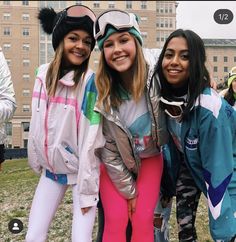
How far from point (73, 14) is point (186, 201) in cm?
153

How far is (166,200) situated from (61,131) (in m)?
0.95

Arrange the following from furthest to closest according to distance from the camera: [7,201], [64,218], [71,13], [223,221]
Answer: [7,201] < [64,218] < [71,13] < [223,221]

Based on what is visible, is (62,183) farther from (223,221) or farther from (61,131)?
(223,221)

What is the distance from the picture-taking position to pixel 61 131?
3.00 m

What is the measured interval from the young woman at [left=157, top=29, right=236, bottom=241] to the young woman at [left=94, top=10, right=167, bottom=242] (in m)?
0.13

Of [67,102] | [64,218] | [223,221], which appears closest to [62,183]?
[67,102]

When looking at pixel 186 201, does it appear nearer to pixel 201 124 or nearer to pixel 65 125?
pixel 201 124

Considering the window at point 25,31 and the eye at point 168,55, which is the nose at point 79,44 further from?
the window at point 25,31

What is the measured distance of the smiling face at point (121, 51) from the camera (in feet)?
9.55

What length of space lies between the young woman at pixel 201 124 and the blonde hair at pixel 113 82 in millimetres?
136

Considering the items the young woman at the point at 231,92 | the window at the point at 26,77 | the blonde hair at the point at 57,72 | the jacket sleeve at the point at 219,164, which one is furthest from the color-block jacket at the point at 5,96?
the window at the point at 26,77

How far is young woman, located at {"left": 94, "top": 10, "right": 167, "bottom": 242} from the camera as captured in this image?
2.91m

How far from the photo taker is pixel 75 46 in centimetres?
309

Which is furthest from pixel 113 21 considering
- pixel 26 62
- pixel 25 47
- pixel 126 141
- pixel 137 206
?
pixel 25 47
